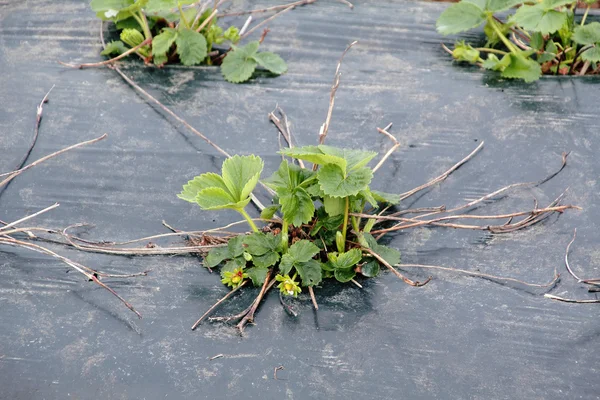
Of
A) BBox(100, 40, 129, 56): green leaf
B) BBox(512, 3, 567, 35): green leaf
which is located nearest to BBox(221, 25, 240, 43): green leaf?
BBox(100, 40, 129, 56): green leaf

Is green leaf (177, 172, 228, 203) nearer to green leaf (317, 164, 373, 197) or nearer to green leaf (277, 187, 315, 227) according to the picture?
green leaf (277, 187, 315, 227)

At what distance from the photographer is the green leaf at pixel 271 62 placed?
2875 millimetres

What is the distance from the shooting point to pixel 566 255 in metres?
2.13

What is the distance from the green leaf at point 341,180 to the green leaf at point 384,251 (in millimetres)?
207

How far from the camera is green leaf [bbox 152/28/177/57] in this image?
2884mm

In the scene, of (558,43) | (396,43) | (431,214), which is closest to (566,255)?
(431,214)

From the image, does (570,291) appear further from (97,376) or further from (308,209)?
(97,376)

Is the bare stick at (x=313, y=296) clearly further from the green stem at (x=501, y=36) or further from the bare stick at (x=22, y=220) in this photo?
the green stem at (x=501, y=36)

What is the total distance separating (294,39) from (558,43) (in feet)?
3.80

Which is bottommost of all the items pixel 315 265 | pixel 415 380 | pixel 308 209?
pixel 415 380

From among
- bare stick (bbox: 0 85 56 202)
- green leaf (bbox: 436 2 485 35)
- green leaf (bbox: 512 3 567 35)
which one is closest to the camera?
bare stick (bbox: 0 85 56 202)

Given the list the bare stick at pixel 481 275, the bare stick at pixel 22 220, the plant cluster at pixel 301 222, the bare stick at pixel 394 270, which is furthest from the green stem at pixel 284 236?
the bare stick at pixel 22 220

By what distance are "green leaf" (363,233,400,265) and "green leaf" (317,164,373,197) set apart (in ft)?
0.68

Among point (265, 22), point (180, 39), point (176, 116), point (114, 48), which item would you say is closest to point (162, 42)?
point (180, 39)
